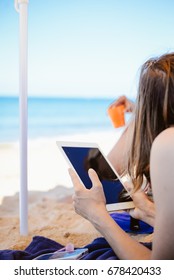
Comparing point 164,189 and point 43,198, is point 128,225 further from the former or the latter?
point 43,198

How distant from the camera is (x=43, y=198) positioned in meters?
2.60

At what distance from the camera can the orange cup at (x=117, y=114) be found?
1528 millimetres

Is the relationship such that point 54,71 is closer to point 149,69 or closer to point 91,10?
point 91,10

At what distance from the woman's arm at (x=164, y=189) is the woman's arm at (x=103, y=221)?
68mm

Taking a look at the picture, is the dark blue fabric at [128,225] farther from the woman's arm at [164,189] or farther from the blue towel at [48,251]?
the woman's arm at [164,189]

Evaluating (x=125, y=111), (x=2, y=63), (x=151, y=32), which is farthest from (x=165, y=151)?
(x=2, y=63)

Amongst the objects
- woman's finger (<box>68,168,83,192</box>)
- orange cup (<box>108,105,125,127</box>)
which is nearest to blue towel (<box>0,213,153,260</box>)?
woman's finger (<box>68,168,83,192</box>)

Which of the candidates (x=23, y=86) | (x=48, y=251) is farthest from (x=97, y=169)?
(x=23, y=86)

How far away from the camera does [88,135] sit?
4949 mm

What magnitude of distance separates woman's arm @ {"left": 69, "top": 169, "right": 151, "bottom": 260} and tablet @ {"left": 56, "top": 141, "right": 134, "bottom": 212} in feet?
0.21

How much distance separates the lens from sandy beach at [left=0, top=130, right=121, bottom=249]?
56.9 inches

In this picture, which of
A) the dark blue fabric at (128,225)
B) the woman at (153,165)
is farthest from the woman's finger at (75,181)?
the dark blue fabric at (128,225)

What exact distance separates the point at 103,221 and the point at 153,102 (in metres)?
0.30

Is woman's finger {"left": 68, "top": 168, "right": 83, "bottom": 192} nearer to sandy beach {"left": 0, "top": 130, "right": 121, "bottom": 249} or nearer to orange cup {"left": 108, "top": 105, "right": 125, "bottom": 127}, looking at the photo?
sandy beach {"left": 0, "top": 130, "right": 121, "bottom": 249}
